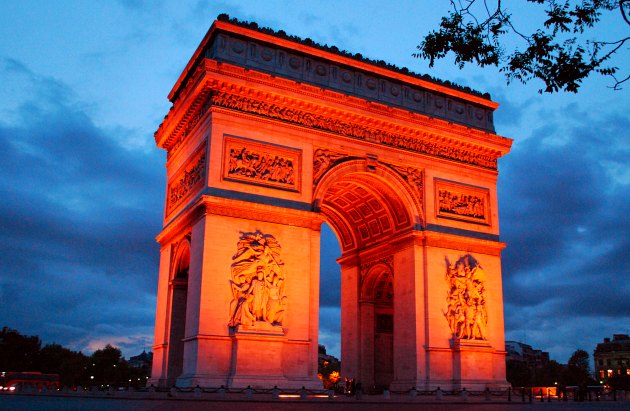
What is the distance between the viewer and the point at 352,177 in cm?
3070

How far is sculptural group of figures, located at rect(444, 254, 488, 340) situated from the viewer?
29672mm

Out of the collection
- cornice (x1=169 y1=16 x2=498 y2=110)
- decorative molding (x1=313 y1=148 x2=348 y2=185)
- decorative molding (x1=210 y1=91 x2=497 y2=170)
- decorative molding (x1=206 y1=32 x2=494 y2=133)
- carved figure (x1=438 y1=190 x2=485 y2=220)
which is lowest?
carved figure (x1=438 y1=190 x2=485 y2=220)

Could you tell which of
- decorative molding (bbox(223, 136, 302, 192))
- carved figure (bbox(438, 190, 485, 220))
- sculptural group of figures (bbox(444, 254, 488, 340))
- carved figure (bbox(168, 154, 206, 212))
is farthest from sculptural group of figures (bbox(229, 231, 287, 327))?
carved figure (bbox(438, 190, 485, 220))

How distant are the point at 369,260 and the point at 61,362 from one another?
2095 inches

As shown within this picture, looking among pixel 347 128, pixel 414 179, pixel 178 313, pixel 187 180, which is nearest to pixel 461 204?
pixel 414 179

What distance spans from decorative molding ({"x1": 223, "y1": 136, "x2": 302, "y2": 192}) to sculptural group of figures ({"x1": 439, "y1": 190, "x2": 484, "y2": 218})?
7.51 meters

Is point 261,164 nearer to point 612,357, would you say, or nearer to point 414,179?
point 414,179

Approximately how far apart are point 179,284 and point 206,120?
7469mm

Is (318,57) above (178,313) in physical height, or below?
above

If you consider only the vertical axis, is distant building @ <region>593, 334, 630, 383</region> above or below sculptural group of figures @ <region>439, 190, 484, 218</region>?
below

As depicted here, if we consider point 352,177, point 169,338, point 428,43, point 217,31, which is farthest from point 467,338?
point 428,43

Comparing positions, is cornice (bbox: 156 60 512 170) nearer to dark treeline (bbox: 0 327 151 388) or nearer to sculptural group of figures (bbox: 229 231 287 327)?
sculptural group of figures (bbox: 229 231 287 327)

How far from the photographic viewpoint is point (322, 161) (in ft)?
95.0

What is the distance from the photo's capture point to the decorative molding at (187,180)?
91.1 feet
